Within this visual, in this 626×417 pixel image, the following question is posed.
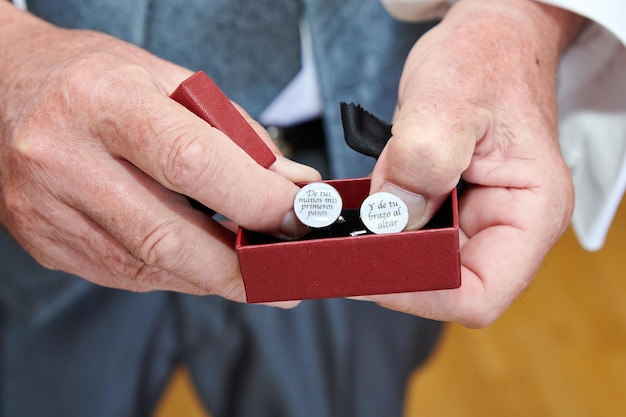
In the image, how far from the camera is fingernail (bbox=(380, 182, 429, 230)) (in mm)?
438

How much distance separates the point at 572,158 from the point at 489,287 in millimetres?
298

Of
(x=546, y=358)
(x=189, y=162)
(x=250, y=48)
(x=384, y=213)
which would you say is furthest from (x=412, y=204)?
(x=546, y=358)

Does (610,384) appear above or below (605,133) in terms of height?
below

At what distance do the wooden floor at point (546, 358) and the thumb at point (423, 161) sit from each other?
73 centimetres

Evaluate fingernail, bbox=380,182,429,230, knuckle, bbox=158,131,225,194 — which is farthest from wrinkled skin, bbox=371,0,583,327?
knuckle, bbox=158,131,225,194

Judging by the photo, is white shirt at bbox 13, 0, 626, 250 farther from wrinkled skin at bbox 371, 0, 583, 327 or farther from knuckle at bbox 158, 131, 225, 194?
knuckle at bbox 158, 131, 225, 194

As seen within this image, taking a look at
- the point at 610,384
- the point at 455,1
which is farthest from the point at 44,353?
the point at 610,384

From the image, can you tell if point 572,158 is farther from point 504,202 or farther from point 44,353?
point 44,353

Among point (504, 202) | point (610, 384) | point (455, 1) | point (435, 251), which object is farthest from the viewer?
point (610, 384)

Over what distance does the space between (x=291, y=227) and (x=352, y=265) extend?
0.06 meters

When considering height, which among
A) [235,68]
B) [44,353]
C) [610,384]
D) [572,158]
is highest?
[235,68]

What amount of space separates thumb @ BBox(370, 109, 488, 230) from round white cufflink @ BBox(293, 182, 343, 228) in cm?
3

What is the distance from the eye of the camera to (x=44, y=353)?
691 mm

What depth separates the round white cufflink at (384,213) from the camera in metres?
0.42
